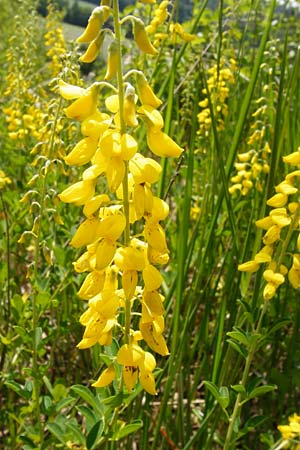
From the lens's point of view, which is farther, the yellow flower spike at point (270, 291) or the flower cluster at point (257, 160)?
the flower cluster at point (257, 160)

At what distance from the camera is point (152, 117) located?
1.13m

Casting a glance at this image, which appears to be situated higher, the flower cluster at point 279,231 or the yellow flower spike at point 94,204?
the yellow flower spike at point 94,204

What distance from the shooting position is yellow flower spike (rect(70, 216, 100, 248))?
114 cm

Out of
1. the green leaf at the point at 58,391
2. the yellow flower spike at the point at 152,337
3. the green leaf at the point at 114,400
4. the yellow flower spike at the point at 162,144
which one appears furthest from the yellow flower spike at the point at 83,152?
the green leaf at the point at 58,391

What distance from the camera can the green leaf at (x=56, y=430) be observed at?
164 centimetres

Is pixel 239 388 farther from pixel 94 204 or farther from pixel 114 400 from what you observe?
pixel 94 204

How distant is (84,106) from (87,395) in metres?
0.75

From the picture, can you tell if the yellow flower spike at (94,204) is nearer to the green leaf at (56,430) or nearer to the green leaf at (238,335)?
the green leaf at (238,335)

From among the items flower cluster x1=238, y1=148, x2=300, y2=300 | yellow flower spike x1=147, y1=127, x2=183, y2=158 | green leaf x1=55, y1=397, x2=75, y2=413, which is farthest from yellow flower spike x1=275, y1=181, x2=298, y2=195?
green leaf x1=55, y1=397, x2=75, y2=413

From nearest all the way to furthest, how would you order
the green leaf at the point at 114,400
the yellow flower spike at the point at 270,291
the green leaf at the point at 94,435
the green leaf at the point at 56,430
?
the green leaf at the point at 114,400
the green leaf at the point at 94,435
the yellow flower spike at the point at 270,291
the green leaf at the point at 56,430

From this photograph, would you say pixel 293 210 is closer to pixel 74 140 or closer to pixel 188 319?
pixel 188 319

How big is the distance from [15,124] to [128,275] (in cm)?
265

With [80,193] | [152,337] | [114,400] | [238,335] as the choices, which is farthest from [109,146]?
[238,335]

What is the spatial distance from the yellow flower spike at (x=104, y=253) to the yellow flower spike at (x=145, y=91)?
0.29 m
